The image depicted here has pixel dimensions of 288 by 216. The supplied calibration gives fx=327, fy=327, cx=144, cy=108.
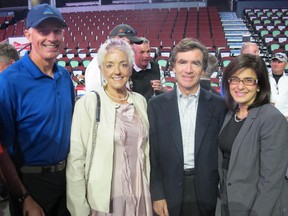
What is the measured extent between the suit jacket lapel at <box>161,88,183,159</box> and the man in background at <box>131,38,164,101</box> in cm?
87

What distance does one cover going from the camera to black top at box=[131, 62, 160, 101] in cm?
→ 287

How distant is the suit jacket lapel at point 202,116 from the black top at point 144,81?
0.95m

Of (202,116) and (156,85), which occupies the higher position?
(156,85)

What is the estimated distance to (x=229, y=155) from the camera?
6.07 feet

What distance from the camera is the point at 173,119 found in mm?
1910

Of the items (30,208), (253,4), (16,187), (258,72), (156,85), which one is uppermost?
(253,4)

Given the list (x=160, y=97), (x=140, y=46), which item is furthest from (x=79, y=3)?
(x=160, y=97)

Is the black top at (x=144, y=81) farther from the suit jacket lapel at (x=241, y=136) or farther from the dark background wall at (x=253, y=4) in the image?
the dark background wall at (x=253, y=4)

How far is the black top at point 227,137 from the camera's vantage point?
6.00 ft

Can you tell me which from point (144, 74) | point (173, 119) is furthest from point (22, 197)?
point (144, 74)

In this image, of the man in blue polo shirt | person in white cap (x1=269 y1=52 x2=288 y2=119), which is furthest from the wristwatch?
person in white cap (x1=269 y1=52 x2=288 y2=119)

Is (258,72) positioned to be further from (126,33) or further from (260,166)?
(126,33)

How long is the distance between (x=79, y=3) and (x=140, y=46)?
15.8 m

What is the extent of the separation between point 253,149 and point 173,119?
1.54ft
